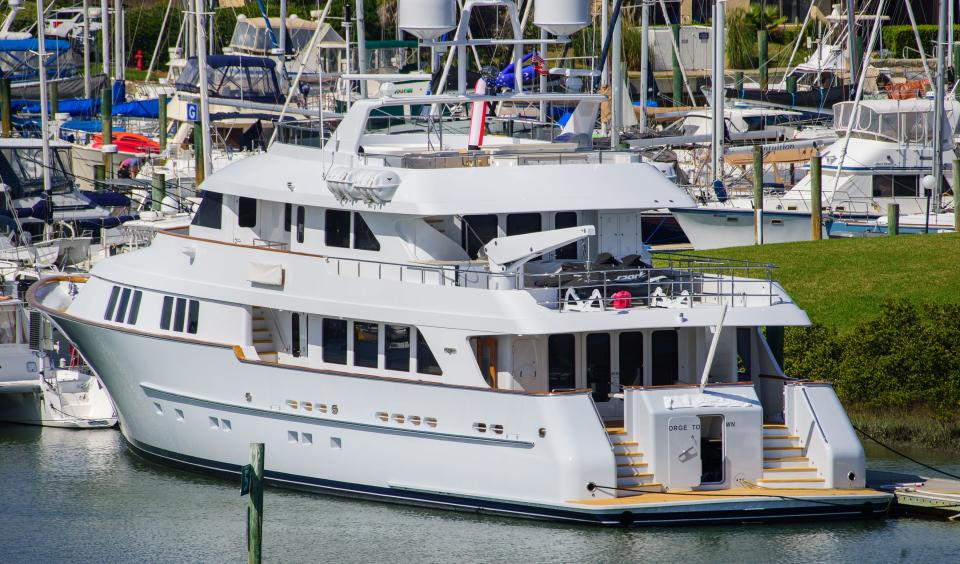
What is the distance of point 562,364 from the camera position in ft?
61.7

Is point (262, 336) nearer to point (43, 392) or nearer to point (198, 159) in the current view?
point (43, 392)

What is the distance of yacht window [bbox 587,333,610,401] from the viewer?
18844 mm

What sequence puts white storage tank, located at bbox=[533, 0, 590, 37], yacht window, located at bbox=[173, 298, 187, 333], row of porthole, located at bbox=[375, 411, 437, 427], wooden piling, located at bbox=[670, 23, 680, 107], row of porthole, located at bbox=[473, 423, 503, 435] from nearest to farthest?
row of porthole, located at bbox=[473, 423, 503, 435] < row of porthole, located at bbox=[375, 411, 437, 427] < white storage tank, located at bbox=[533, 0, 590, 37] < yacht window, located at bbox=[173, 298, 187, 333] < wooden piling, located at bbox=[670, 23, 680, 107]

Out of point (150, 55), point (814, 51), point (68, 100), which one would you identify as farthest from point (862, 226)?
point (150, 55)

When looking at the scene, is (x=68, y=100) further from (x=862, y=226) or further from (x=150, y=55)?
(x=862, y=226)

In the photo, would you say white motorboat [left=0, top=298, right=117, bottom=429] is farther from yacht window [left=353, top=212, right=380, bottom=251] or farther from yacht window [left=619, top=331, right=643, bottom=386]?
yacht window [left=619, top=331, right=643, bottom=386]

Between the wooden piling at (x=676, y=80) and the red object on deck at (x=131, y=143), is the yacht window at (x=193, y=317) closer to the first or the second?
the red object on deck at (x=131, y=143)

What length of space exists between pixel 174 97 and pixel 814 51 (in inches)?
1040

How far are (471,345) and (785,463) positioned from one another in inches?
162

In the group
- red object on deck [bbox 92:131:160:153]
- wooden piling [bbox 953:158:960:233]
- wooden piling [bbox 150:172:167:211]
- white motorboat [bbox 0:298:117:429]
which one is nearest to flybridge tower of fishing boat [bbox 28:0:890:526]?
white motorboat [bbox 0:298:117:429]

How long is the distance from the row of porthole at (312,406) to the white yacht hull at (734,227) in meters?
19.4

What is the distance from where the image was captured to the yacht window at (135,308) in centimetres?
2150

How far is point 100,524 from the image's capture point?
1903cm

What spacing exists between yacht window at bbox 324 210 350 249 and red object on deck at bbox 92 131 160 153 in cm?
3155
